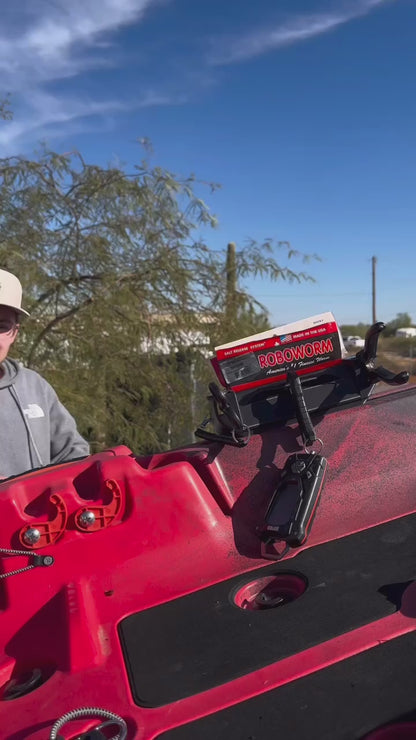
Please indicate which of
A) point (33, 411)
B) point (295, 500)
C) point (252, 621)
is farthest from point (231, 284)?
point (252, 621)

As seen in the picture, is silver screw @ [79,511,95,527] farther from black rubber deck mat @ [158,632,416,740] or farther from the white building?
the white building

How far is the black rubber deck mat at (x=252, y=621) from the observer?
142cm

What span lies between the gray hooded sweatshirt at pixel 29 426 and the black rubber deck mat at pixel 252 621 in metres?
→ 1.31

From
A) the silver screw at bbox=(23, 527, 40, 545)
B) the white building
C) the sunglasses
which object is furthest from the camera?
the white building

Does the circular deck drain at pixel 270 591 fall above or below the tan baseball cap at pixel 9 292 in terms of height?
below

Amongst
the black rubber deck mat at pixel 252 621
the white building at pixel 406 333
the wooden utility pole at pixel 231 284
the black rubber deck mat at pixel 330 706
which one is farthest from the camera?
the white building at pixel 406 333

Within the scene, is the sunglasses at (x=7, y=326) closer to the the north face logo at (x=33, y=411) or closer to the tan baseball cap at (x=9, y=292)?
the tan baseball cap at (x=9, y=292)

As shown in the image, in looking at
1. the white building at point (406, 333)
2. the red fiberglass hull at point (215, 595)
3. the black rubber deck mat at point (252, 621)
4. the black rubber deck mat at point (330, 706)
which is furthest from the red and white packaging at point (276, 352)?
the white building at point (406, 333)

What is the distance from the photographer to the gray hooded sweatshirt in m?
2.84

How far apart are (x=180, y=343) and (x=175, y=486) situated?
4.92m

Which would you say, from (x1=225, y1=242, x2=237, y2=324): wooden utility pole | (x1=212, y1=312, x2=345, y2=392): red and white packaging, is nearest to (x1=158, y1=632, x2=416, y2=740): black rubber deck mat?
(x1=212, y1=312, x2=345, y2=392): red and white packaging

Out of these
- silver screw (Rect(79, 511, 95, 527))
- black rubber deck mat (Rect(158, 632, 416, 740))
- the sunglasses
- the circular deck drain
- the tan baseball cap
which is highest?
the tan baseball cap

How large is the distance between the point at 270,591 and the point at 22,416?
5.17ft

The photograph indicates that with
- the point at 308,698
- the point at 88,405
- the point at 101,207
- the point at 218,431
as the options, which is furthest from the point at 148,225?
the point at 308,698
